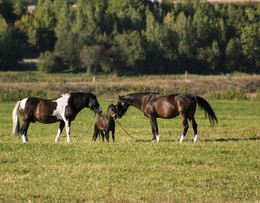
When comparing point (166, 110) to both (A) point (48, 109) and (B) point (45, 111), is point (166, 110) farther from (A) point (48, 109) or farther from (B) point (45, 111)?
(B) point (45, 111)

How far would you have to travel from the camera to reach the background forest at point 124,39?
97.4m

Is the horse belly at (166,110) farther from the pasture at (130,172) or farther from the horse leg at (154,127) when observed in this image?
the pasture at (130,172)

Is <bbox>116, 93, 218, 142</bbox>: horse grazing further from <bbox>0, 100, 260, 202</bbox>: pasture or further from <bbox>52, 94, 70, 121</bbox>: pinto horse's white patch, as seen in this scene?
<bbox>52, 94, 70, 121</bbox>: pinto horse's white patch

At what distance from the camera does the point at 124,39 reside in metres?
111

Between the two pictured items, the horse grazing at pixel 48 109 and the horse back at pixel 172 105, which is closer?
the horse grazing at pixel 48 109

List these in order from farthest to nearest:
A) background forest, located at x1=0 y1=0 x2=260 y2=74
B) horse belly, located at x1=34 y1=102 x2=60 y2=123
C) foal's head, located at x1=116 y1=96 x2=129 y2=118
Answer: background forest, located at x1=0 y1=0 x2=260 y2=74
foal's head, located at x1=116 y1=96 x2=129 y2=118
horse belly, located at x1=34 y1=102 x2=60 y2=123

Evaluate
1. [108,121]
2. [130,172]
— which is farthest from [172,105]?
[130,172]

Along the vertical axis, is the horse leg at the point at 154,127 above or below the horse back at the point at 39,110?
below

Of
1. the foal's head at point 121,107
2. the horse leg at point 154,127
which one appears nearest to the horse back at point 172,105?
the horse leg at point 154,127

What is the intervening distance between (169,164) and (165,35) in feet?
347

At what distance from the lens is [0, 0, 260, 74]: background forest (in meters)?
97.4

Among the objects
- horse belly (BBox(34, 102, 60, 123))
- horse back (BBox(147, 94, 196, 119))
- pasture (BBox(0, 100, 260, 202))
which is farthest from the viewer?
horse back (BBox(147, 94, 196, 119))

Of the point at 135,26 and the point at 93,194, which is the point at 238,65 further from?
the point at 93,194

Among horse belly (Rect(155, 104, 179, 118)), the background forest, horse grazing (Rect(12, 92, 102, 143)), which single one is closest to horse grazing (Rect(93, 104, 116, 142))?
horse grazing (Rect(12, 92, 102, 143))
